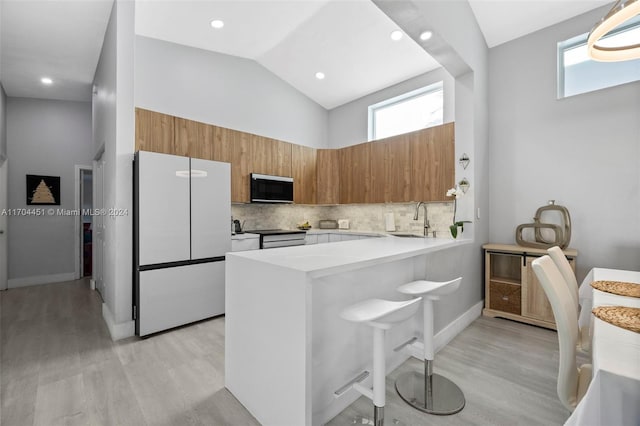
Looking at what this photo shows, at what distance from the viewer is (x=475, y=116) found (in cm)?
322

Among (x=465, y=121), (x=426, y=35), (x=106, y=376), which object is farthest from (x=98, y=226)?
(x=465, y=121)

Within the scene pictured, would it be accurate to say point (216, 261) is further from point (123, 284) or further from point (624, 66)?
point (624, 66)

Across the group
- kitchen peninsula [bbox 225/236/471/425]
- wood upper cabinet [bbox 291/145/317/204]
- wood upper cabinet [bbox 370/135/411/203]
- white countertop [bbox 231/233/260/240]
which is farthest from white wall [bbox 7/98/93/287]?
wood upper cabinet [bbox 370/135/411/203]

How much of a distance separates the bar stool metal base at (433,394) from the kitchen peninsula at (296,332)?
29 cm

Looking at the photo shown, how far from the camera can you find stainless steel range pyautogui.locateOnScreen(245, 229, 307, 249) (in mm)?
3921

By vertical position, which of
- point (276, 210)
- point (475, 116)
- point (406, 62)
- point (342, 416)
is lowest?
point (342, 416)

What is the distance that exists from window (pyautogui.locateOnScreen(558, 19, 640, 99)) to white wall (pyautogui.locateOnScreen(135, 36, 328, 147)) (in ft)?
12.1

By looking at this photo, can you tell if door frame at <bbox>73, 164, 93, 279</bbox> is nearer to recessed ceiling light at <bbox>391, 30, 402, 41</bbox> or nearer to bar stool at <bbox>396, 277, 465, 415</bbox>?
recessed ceiling light at <bbox>391, 30, 402, 41</bbox>

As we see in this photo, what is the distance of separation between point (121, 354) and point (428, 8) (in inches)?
151

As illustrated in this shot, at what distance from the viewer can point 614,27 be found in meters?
1.37

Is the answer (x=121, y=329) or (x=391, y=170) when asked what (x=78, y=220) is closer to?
(x=121, y=329)

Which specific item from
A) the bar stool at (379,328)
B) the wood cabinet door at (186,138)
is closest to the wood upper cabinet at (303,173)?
the wood cabinet door at (186,138)

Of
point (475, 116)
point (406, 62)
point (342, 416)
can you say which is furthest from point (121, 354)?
point (406, 62)

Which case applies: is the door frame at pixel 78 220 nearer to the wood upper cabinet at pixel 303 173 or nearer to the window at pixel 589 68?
the wood upper cabinet at pixel 303 173
